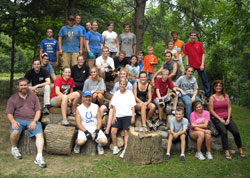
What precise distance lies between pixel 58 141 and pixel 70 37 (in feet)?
12.5

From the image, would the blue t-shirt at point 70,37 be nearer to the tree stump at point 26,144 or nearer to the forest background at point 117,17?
the forest background at point 117,17

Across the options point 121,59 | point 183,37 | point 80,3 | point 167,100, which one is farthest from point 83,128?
point 183,37

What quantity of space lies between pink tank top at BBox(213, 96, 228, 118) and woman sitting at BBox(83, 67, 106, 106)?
9.53 ft

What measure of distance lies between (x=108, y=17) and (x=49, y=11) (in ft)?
9.81

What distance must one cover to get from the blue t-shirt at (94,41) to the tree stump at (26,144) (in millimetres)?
3844

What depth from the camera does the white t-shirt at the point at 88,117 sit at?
5969mm

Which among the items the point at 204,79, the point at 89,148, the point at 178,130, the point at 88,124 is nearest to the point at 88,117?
the point at 88,124

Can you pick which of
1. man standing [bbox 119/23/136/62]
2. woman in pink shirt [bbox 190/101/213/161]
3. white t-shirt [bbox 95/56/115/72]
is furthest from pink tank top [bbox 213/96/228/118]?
man standing [bbox 119/23/136/62]

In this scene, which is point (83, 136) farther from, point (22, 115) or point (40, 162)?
point (22, 115)

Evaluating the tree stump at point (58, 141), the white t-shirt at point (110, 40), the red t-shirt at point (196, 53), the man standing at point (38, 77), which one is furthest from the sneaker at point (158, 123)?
the white t-shirt at point (110, 40)

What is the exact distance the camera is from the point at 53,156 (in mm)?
5688

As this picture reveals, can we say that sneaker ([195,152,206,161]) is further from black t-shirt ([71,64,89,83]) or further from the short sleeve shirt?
the short sleeve shirt

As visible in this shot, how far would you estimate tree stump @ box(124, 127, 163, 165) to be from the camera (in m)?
5.36

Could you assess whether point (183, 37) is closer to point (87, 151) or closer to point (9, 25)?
point (9, 25)
